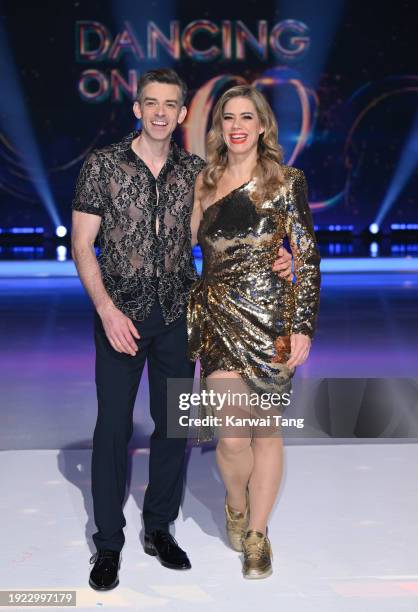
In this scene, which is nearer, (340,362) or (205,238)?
(205,238)

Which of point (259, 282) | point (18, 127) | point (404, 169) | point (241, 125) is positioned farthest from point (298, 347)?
point (404, 169)

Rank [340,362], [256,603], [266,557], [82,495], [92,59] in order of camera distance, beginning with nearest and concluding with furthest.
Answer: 1. [256,603]
2. [266,557]
3. [82,495]
4. [340,362]
5. [92,59]

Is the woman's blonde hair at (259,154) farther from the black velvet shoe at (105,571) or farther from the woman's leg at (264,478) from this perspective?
the black velvet shoe at (105,571)

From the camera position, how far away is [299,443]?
4.07 meters

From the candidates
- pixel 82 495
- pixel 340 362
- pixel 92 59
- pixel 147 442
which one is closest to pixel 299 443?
pixel 147 442

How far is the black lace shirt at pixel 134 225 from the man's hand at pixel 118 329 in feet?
0.22

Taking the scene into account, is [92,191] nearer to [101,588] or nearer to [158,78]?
[158,78]

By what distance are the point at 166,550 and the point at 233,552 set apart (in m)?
0.20

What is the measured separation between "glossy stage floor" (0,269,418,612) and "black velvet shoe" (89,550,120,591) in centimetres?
3

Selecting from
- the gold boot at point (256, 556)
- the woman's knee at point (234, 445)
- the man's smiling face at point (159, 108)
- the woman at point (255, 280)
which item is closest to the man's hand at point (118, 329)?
the woman at point (255, 280)

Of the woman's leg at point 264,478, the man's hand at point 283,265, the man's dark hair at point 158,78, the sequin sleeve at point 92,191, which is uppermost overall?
the man's dark hair at point 158,78

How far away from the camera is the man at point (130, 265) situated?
8.97 feet

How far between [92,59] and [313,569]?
14.0 meters

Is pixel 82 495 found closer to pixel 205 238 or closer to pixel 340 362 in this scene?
pixel 205 238
